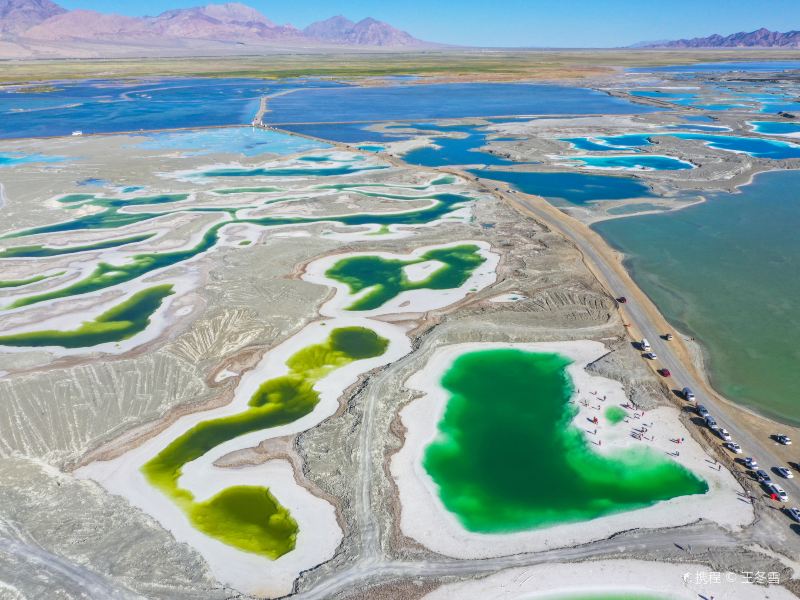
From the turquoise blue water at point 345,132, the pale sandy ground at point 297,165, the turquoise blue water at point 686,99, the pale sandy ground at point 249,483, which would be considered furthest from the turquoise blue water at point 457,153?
the turquoise blue water at point 686,99

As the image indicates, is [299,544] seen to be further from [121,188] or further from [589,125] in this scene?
Result: [589,125]

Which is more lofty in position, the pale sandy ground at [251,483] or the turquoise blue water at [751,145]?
the turquoise blue water at [751,145]

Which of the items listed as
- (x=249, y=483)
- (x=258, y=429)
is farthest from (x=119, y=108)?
(x=249, y=483)

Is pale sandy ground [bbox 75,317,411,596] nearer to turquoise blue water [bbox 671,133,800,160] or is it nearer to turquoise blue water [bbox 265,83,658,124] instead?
Result: turquoise blue water [bbox 671,133,800,160]

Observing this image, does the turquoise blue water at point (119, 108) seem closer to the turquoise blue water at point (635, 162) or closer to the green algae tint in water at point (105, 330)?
the turquoise blue water at point (635, 162)

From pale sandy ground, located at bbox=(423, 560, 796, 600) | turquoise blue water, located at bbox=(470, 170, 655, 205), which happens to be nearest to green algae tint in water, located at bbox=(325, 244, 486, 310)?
turquoise blue water, located at bbox=(470, 170, 655, 205)

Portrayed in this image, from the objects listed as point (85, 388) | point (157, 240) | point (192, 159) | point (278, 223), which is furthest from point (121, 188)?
point (85, 388)

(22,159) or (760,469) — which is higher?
(22,159)

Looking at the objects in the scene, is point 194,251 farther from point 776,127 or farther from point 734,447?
point 776,127
